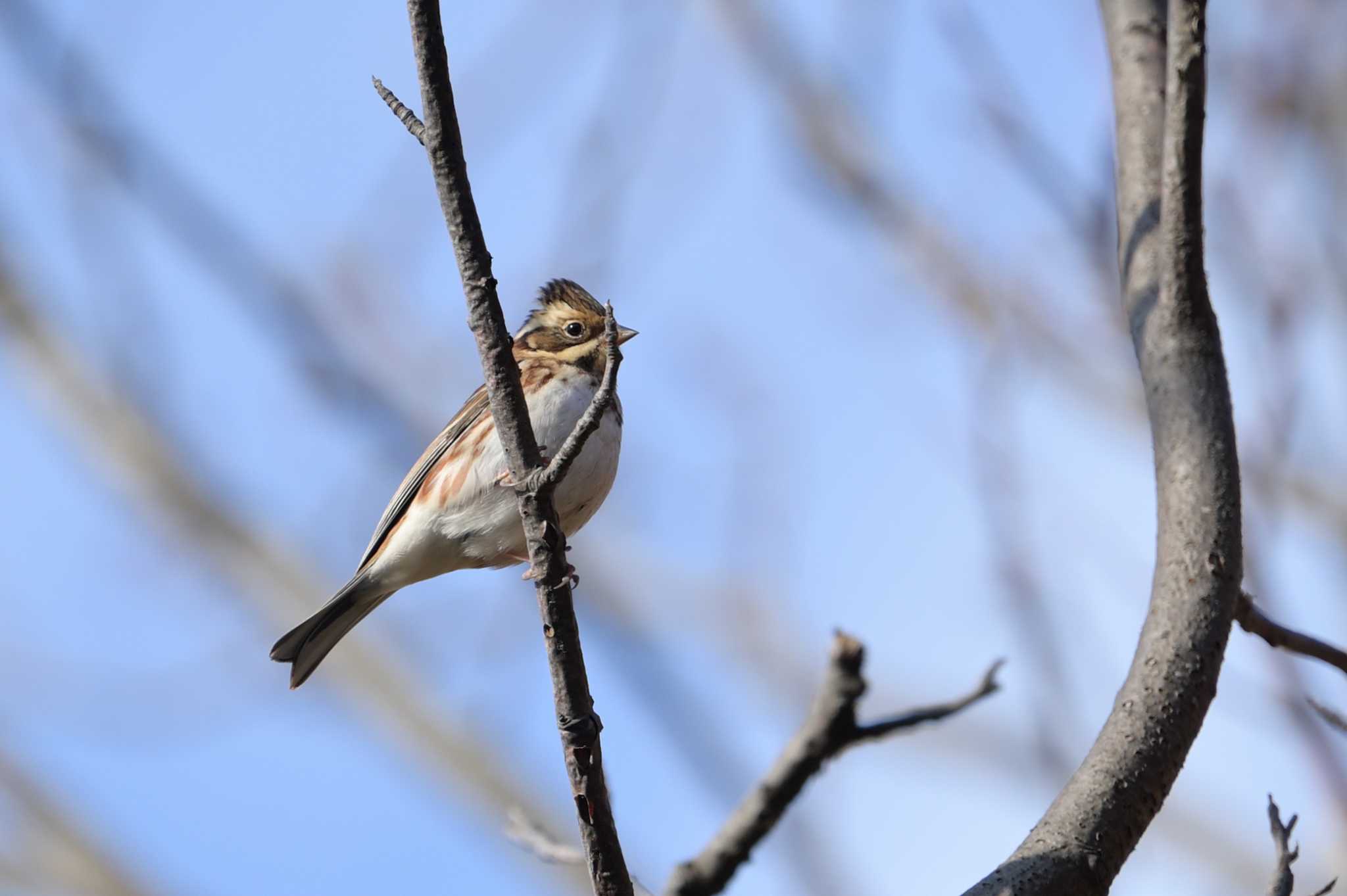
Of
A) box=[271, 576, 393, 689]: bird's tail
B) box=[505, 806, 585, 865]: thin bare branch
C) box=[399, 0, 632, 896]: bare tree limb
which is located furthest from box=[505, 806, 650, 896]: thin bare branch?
box=[271, 576, 393, 689]: bird's tail

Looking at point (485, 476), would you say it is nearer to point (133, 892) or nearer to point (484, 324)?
point (484, 324)

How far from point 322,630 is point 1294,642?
394 cm

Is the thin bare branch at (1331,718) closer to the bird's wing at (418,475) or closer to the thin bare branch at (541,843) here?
the thin bare branch at (541,843)

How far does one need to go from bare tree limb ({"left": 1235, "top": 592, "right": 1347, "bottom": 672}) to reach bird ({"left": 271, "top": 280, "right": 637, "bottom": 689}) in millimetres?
2569

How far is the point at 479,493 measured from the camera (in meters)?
5.70

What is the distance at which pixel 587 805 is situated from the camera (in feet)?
10.3

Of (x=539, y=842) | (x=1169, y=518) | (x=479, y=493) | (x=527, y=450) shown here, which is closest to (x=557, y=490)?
(x=479, y=493)

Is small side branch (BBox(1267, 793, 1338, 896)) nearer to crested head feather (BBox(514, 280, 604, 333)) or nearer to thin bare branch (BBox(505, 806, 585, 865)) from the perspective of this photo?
thin bare branch (BBox(505, 806, 585, 865))

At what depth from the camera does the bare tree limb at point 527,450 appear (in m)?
3.05

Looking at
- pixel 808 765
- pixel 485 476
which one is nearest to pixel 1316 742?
pixel 808 765

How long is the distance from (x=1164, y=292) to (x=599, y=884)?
6.89ft

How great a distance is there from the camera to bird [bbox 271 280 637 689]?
555 centimetres

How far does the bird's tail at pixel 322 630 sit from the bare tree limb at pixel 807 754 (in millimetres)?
3259

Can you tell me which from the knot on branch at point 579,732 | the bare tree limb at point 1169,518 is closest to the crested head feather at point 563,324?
the bare tree limb at point 1169,518
